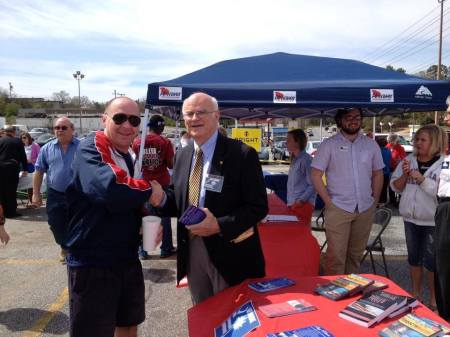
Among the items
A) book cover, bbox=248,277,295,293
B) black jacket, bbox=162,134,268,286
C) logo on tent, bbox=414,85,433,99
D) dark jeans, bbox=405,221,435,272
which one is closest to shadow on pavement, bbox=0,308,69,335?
black jacket, bbox=162,134,268,286

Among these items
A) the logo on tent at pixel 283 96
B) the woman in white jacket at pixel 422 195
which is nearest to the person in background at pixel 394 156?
the woman in white jacket at pixel 422 195

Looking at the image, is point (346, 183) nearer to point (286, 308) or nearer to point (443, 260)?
point (443, 260)

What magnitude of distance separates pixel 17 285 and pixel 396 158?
857 cm

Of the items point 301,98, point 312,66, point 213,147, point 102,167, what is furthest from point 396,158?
point 102,167

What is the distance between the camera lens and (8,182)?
7934 mm

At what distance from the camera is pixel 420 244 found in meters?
3.65

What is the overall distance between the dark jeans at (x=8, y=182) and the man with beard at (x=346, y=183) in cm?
675

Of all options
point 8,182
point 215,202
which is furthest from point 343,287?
point 8,182

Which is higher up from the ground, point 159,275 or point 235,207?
point 235,207

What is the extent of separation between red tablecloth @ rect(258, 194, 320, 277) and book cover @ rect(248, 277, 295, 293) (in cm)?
92

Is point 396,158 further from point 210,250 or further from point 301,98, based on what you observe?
point 210,250

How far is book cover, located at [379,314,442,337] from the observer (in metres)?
1.58

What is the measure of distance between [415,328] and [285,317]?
1.79 ft

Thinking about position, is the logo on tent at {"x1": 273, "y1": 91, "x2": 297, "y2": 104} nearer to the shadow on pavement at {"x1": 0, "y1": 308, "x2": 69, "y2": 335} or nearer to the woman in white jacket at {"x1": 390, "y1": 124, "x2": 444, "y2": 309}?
the woman in white jacket at {"x1": 390, "y1": 124, "x2": 444, "y2": 309}
